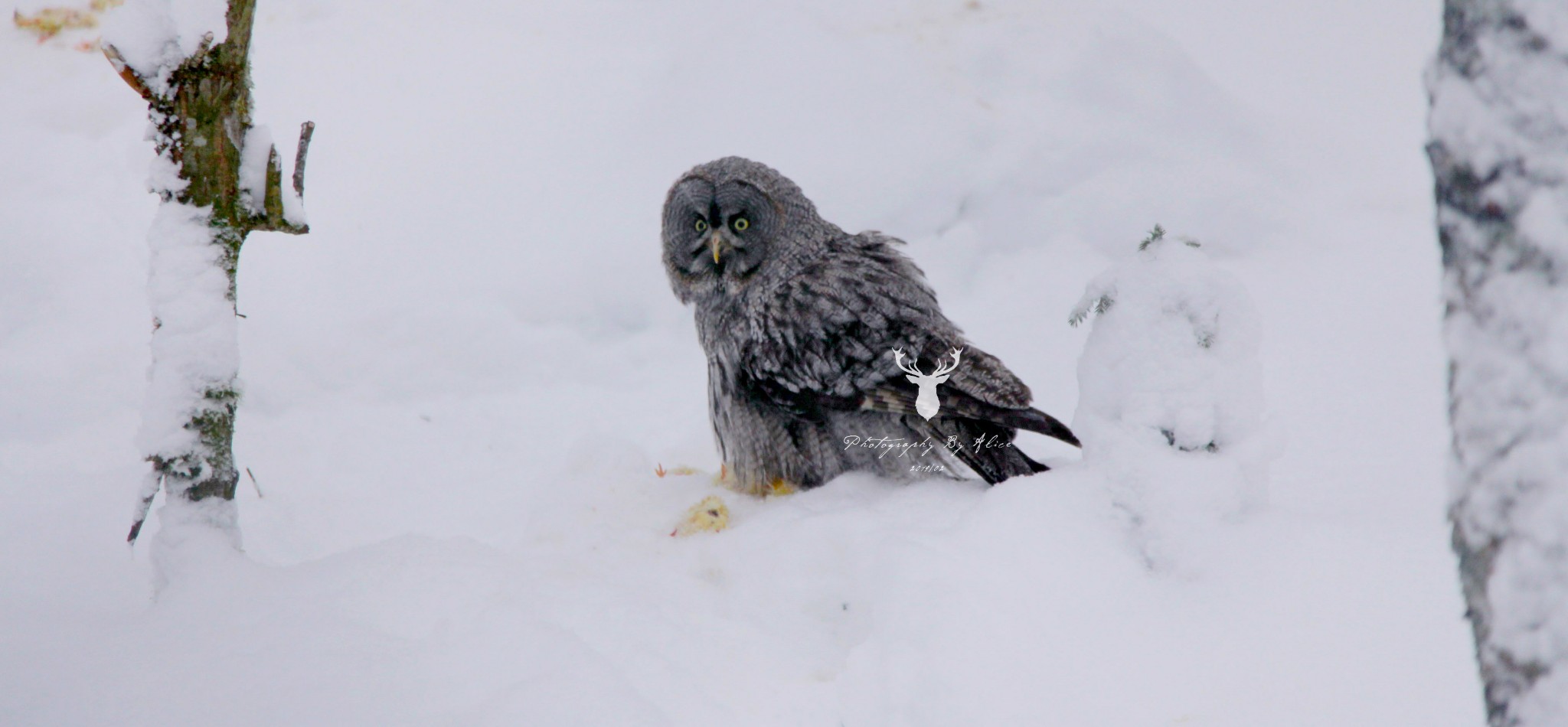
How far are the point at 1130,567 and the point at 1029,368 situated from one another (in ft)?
7.81

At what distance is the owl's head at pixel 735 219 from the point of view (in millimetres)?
3447

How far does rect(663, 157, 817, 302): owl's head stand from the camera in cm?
345

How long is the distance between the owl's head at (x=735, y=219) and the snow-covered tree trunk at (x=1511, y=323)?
7.82ft

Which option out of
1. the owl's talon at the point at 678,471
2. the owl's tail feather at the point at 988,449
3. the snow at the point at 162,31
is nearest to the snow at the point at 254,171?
the snow at the point at 162,31

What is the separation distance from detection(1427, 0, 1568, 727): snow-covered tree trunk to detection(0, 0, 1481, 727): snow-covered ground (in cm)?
A: 60

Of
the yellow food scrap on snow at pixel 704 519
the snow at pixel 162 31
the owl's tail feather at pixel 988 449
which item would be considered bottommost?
the yellow food scrap on snow at pixel 704 519

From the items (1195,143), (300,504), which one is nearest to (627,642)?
(300,504)

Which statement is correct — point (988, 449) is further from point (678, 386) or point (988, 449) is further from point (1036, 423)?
point (678, 386)

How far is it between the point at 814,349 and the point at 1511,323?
2.05 metres

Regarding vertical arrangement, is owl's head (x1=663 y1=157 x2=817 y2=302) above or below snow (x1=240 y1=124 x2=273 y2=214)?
below

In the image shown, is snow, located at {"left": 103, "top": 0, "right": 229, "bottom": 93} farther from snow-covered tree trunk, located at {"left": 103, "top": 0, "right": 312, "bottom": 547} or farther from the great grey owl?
the great grey owl

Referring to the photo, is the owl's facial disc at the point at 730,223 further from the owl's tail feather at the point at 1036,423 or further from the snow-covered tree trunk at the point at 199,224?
the snow-covered tree trunk at the point at 199,224

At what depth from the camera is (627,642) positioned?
2.08 m

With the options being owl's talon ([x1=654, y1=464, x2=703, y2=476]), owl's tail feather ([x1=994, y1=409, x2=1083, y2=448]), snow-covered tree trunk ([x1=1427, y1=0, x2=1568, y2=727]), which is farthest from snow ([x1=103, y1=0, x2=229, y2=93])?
snow-covered tree trunk ([x1=1427, y1=0, x2=1568, y2=727])
